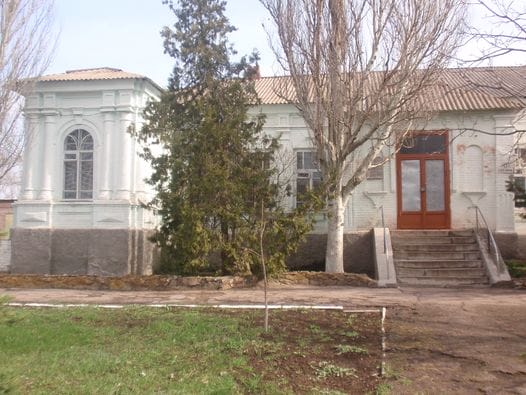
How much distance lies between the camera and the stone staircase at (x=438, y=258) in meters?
12.7

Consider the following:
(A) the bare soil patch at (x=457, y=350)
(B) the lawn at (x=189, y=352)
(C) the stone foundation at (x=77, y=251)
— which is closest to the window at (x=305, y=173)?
(C) the stone foundation at (x=77, y=251)

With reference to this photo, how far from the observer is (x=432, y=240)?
14625 millimetres

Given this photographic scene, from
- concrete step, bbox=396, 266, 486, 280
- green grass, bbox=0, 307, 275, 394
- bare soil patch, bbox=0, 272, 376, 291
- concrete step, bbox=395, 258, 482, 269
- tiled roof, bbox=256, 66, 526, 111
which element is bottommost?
green grass, bbox=0, 307, 275, 394

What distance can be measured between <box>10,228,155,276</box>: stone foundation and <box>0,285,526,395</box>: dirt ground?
2.76m

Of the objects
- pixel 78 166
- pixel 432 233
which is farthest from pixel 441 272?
pixel 78 166

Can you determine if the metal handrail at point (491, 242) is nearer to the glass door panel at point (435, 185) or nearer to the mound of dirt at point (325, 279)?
the glass door panel at point (435, 185)

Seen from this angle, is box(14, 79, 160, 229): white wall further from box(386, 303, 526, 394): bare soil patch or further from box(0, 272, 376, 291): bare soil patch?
box(386, 303, 526, 394): bare soil patch

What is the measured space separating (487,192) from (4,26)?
1490cm

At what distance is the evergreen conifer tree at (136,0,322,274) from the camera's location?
1200cm

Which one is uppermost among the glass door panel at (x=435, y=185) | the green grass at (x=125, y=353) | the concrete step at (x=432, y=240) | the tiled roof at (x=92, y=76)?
the tiled roof at (x=92, y=76)

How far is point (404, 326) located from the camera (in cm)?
764

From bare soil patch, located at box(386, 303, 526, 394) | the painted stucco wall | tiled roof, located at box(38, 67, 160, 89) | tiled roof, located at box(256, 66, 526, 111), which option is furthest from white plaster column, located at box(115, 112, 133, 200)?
bare soil patch, located at box(386, 303, 526, 394)

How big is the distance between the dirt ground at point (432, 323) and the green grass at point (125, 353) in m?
1.25

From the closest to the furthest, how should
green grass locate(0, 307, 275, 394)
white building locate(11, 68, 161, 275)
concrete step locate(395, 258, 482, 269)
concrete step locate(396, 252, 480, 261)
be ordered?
1. green grass locate(0, 307, 275, 394)
2. concrete step locate(395, 258, 482, 269)
3. concrete step locate(396, 252, 480, 261)
4. white building locate(11, 68, 161, 275)
